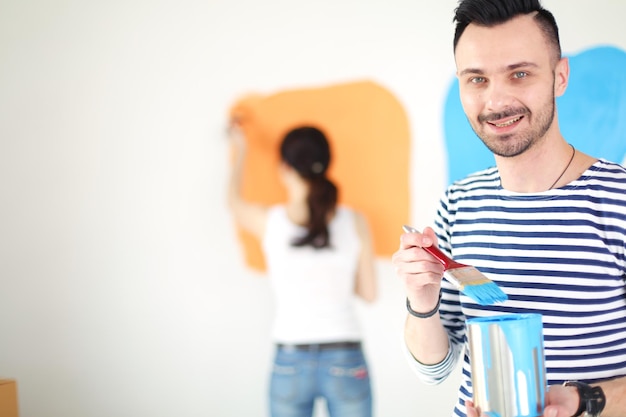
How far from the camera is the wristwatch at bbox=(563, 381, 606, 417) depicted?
857mm

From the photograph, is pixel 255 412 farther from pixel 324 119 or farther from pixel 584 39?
pixel 584 39

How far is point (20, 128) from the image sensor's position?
7.61 feet

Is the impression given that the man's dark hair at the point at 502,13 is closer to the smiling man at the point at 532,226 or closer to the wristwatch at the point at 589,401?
the smiling man at the point at 532,226

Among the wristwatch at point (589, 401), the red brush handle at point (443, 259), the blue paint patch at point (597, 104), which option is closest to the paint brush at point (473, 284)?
the red brush handle at point (443, 259)

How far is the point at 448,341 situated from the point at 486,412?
10.6 inches

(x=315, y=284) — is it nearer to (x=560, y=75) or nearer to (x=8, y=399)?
(x=8, y=399)

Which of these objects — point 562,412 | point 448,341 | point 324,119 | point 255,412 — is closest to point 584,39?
point 324,119

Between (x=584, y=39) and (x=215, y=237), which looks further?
(x=215, y=237)

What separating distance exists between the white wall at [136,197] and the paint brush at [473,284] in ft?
3.89

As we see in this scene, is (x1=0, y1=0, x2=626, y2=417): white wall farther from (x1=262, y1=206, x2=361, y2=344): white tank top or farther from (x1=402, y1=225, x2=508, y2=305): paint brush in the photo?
(x1=402, y1=225, x2=508, y2=305): paint brush

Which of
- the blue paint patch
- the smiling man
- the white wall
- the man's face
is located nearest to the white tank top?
the white wall

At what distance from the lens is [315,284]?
1993 mm

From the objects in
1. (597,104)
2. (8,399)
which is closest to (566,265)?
(597,104)

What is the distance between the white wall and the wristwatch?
121cm
